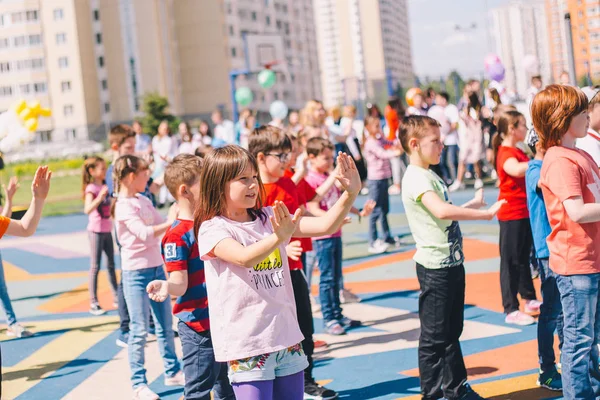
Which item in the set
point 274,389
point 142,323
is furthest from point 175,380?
point 274,389

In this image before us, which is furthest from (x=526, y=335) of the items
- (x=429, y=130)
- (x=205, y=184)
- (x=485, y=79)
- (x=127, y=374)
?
(x=485, y=79)

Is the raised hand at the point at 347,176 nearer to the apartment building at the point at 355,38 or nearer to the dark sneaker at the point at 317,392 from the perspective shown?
the dark sneaker at the point at 317,392

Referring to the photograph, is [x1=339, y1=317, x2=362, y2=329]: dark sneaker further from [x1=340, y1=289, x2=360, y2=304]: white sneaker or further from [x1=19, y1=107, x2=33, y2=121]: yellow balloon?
[x1=19, y1=107, x2=33, y2=121]: yellow balloon

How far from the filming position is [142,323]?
6012 mm

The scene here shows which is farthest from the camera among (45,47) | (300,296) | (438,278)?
(45,47)

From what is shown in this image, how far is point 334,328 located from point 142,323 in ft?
6.23

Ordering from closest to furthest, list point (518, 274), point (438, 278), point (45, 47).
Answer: point (438, 278) → point (518, 274) → point (45, 47)

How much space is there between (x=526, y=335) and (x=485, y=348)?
0.44 meters

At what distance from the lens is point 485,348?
251 inches

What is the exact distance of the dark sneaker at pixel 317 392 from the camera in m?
5.54

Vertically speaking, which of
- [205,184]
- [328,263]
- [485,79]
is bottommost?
[328,263]

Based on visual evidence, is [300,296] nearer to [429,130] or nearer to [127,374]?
[429,130]

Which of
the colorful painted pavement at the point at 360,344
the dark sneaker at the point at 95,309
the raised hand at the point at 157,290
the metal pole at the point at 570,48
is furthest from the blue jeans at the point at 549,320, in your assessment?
the metal pole at the point at 570,48

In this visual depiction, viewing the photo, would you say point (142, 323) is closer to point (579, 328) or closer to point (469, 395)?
point (469, 395)
